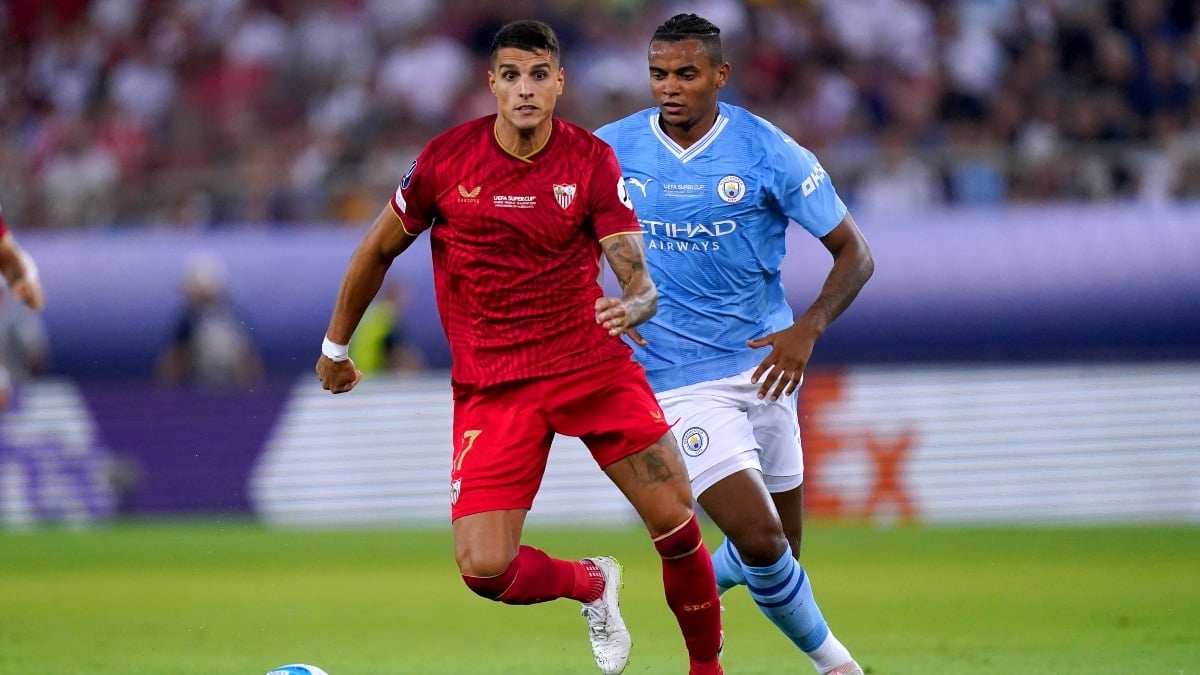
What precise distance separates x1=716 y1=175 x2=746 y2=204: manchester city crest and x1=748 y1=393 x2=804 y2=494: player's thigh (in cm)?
87

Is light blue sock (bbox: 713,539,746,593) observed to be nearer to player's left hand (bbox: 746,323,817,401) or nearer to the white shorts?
the white shorts

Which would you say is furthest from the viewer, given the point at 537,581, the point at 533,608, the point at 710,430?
the point at 533,608

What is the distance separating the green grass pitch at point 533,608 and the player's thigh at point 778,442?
110 centimetres

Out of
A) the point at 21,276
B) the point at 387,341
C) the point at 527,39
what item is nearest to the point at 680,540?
the point at 527,39

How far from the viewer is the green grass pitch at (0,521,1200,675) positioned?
8766mm

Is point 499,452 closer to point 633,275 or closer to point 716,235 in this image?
point 633,275

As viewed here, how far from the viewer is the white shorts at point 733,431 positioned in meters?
7.25

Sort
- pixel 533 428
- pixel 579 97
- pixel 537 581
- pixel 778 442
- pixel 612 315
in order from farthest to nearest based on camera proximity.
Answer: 1. pixel 579 97
2. pixel 778 442
3. pixel 537 581
4. pixel 533 428
5. pixel 612 315

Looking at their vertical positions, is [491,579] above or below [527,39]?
below

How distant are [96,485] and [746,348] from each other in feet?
37.1

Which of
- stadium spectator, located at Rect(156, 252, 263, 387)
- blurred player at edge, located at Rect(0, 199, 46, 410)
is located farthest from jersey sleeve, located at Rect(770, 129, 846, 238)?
stadium spectator, located at Rect(156, 252, 263, 387)

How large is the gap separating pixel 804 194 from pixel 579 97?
10986 millimetres

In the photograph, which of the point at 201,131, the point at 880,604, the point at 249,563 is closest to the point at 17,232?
the point at 201,131

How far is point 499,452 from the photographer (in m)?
6.78
